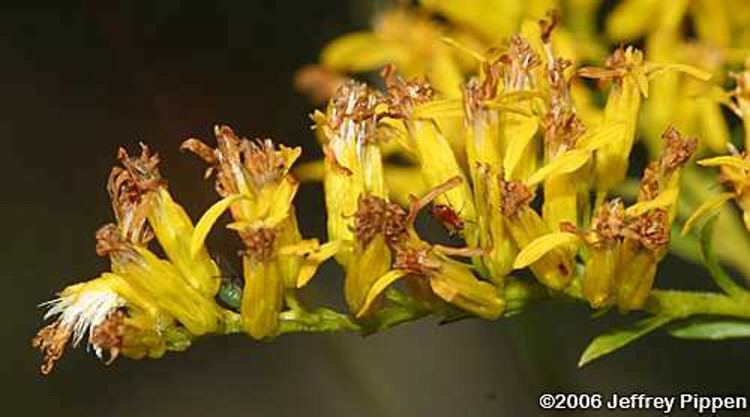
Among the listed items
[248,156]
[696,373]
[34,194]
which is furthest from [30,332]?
[248,156]


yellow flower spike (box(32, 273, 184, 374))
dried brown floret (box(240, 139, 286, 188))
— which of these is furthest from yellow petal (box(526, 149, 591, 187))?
yellow flower spike (box(32, 273, 184, 374))

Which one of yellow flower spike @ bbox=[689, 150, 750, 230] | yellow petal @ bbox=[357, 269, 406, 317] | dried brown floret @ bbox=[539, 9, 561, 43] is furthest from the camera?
dried brown floret @ bbox=[539, 9, 561, 43]

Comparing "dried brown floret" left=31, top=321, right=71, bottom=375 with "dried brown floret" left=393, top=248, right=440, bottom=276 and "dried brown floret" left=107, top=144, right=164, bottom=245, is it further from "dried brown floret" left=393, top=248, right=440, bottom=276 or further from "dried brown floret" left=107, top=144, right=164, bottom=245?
"dried brown floret" left=393, top=248, right=440, bottom=276

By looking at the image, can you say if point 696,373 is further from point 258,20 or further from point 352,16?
point 258,20

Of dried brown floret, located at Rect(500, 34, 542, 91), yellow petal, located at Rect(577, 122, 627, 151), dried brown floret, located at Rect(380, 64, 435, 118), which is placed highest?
dried brown floret, located at Rect(500, 34, 542, 91)

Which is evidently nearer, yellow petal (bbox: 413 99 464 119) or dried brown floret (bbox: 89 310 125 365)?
dried brown floret (bbox: 89 310 125 365)

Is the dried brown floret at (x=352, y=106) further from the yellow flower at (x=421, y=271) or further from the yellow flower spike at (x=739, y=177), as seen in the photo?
the yellow flower spike at (x=739, y=177)

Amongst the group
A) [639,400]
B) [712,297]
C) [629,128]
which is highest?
[629,128]
